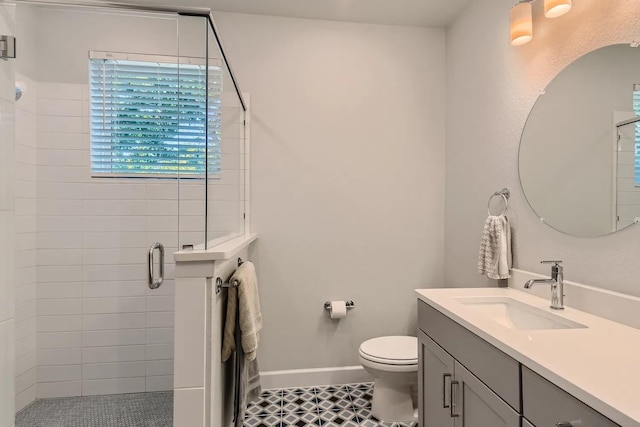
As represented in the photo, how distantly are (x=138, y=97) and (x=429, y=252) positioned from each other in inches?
90.4

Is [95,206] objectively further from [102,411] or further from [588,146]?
[588,146]

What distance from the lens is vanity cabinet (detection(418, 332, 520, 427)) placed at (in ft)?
3.45

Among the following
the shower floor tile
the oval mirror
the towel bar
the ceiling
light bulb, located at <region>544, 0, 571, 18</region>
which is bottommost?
the shower floor tile

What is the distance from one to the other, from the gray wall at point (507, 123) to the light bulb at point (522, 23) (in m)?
0.07

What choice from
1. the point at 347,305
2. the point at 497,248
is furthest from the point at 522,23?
the point at 347,305

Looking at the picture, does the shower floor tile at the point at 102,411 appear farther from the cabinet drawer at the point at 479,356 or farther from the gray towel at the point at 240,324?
the cabinet drawer at the point at 479,356

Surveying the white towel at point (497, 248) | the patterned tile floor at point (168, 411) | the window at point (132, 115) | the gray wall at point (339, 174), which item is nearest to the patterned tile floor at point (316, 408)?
the patterned tile floor at point (168, 411)

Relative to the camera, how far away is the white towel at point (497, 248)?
1.75 meters

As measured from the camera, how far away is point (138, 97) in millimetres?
2230

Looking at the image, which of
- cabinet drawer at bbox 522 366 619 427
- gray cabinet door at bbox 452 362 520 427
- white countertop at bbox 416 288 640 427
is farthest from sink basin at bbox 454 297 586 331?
cabinet drawer at bbox 522 366 619 427

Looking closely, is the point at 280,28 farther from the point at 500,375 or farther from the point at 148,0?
the point at 500,375

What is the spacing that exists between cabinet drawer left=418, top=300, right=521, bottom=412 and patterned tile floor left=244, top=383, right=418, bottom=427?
85 centimetres

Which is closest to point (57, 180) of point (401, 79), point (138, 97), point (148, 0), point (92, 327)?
point (138, 97)

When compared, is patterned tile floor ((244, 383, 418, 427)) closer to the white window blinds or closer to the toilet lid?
the toilet lid
